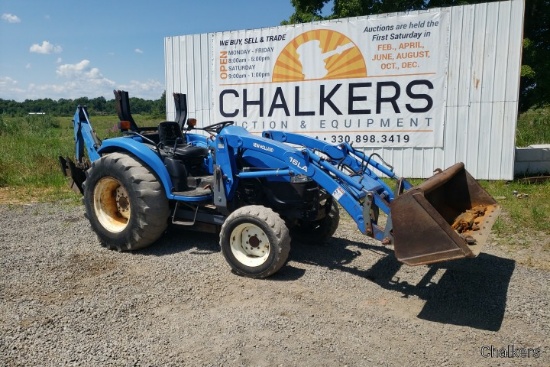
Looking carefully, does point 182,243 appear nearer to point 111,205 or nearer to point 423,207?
point 111,205

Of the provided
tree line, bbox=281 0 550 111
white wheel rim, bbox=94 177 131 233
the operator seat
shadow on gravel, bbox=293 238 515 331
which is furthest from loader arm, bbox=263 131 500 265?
tree line, bbox=281 0 550 111

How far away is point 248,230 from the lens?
Result: 5160 mm

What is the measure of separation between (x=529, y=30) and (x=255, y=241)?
13315 millimetres

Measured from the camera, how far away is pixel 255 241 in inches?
203

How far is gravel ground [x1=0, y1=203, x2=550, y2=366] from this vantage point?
142 inches

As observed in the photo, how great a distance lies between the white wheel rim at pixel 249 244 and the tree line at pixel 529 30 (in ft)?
33.9

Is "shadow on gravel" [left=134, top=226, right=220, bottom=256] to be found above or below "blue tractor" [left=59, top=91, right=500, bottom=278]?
below

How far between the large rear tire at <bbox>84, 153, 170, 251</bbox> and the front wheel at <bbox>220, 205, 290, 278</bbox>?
1046 millimetres

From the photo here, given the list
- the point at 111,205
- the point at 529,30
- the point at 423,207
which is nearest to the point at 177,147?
the point at 111,205

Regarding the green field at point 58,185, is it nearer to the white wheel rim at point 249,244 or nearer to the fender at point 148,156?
the fender at point 148,156

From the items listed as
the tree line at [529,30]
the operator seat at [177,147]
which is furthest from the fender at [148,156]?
the tree line at [529,30]
